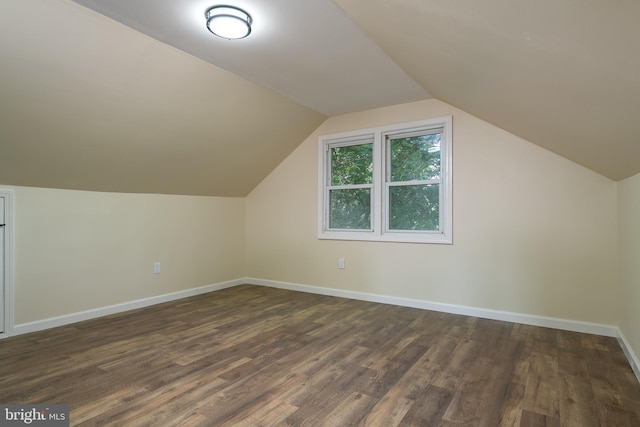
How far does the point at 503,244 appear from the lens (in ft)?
10.9

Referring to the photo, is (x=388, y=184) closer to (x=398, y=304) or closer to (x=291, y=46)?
(x=398, y=304)

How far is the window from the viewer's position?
3.72m

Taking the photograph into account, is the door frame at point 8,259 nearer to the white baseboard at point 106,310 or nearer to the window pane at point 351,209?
the white baseboard at point 106,310

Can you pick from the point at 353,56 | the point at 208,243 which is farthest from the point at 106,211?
the point at 353,56

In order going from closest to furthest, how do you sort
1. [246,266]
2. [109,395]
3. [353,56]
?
[109,395]
[353,56]
[246,266]

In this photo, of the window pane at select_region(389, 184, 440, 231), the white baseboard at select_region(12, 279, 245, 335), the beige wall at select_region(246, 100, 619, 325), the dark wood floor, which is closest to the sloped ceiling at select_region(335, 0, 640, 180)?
the beige wall at select_region(246, 100, 619, 325)

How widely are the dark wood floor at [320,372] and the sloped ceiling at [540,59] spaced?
139 centimetres

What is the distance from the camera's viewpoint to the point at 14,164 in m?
2.69

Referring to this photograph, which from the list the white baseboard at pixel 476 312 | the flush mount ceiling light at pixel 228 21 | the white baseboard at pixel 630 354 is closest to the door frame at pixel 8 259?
the flush mount ceiling light at pixel 228 21

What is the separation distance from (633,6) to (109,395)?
8.86 ft

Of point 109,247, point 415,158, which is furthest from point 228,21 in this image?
point 109,247

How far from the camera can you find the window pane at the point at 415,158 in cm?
377

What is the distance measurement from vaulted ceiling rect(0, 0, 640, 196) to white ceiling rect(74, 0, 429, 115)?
13mm

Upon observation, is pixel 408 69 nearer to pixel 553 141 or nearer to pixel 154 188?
pixel 553 141
